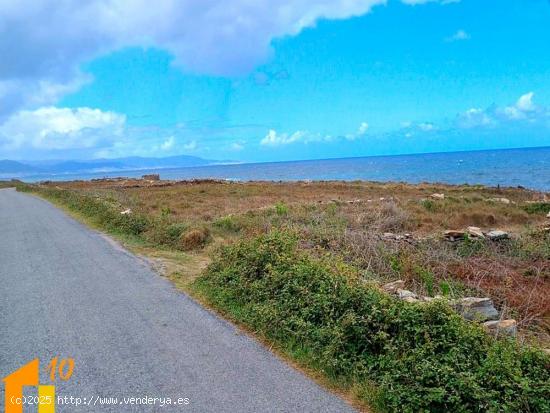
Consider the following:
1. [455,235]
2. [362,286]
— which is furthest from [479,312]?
[455,235]

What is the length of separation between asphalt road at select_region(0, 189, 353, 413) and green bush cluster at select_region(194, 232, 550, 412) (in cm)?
38

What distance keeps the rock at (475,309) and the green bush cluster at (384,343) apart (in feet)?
3.25

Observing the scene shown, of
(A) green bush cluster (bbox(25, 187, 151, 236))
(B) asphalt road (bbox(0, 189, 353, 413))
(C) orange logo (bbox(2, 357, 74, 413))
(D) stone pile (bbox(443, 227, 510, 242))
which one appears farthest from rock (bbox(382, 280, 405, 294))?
(A) green bush cluster (bbox(25, 187, 151, 236))

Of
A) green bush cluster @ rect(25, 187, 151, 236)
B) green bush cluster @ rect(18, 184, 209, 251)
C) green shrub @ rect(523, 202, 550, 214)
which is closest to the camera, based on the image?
green bush cluster @ rect(18, 184, 209, 251)

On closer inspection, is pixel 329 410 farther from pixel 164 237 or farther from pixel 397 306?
pixel 164 237

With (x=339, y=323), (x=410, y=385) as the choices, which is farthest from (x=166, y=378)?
(x=410, y=385)

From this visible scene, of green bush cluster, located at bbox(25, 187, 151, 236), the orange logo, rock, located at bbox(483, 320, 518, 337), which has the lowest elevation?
rock, located at bbox(483, 320, 518, 337)

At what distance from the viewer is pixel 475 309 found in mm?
A: 5801

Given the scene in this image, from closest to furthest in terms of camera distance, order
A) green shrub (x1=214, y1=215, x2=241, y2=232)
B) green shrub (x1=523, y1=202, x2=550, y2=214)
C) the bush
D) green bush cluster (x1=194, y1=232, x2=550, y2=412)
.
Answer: green bush cluster (x1=194, y1=232, x2=550, y2=412) < the bush < green shrub (x1=214, y1=215, x2=241, y2=232) < green shrub (x1=523, y1=202, x2=550, y2=214)

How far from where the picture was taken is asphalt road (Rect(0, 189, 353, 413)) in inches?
167

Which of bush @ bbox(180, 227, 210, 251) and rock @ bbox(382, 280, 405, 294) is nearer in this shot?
rock @ bbox(382, 280, 405, 294)

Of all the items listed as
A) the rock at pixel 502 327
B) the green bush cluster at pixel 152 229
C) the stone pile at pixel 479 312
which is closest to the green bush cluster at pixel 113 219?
the green bush cluster at pixel 152 229

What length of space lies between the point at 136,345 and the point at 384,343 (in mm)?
3034

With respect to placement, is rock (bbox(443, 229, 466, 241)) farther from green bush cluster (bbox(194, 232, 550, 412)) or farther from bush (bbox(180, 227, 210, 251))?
bush (bbox(180, 227, 210, 251))
